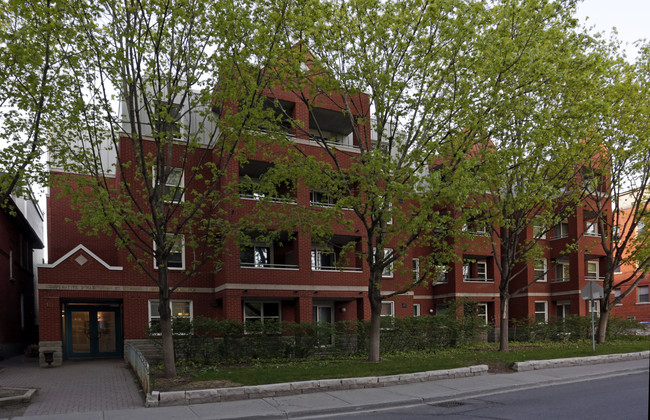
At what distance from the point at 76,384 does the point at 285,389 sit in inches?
267

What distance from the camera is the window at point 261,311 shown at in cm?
2280

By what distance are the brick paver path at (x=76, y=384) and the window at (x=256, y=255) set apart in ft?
21.8

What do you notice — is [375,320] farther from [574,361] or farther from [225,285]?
Answer: [225,285]

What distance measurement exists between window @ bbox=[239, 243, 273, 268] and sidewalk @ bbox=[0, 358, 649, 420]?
11425 mm

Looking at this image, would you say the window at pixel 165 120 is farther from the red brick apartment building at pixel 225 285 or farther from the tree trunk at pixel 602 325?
the tree trunk at pixel 602 325

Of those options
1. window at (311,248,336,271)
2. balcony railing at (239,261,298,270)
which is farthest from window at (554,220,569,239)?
balcony railing at (239,261,298,270)

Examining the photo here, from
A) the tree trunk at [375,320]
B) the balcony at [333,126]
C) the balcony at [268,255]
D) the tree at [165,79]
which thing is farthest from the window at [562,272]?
the tree at [165,79]

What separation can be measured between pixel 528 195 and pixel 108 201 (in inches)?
522

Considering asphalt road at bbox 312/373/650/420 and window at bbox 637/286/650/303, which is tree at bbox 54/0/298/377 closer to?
asphalt road at bbox 312/373/650/420

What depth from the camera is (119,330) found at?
22.8 m

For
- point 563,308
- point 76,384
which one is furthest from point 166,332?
point 563,308

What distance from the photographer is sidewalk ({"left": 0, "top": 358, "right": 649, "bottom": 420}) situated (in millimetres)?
10055

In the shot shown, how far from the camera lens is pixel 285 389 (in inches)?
466

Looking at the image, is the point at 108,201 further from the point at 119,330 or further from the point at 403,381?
the point at 119,330
